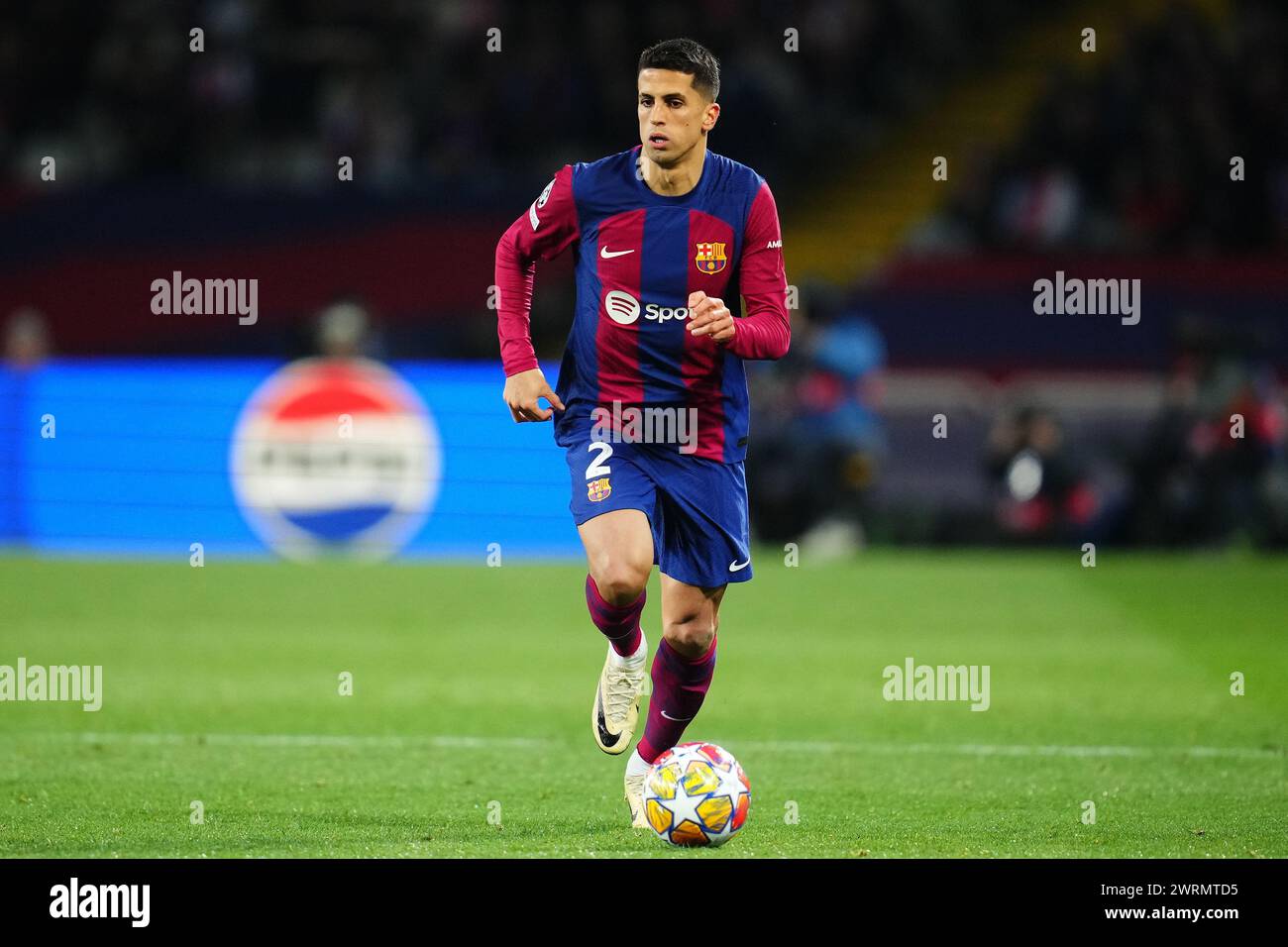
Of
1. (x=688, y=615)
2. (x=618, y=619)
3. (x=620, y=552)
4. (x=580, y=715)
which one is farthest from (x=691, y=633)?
(x=580, y=715)

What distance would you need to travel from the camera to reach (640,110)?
20.2ft

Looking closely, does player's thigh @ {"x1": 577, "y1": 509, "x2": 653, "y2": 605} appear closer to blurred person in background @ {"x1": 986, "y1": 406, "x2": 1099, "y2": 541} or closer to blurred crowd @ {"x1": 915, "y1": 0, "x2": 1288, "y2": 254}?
blurred person in background @ {"x1": 986, "y1": 406, "x2": 1099, "y2": 541}

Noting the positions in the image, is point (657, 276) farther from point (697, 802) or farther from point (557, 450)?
point (557, 450)

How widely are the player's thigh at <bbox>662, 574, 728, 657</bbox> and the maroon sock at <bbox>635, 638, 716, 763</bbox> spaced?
7cm

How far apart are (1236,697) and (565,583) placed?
17.8 feet

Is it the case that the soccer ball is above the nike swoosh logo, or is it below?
below

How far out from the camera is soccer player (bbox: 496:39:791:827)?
614 centimetres

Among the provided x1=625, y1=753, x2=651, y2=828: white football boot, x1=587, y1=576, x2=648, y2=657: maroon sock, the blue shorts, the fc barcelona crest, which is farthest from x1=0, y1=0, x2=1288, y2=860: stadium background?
the fc barcelona crest

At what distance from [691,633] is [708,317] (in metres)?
1.09

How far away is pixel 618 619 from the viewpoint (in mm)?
6289

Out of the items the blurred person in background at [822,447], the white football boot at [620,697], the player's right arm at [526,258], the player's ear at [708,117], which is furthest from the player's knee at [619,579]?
the blurred person in background at [822,447]

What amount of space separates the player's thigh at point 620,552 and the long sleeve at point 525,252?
595mm
